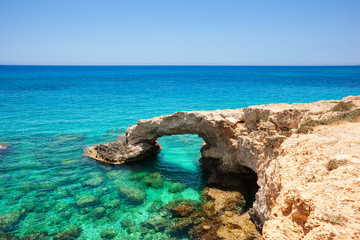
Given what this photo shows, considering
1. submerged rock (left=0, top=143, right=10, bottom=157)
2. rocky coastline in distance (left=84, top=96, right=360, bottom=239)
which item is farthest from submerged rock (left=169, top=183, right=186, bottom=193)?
submerged rock (left=0, top=143, right=10, bottom=157)

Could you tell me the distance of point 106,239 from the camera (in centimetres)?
1105

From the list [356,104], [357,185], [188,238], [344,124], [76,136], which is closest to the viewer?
[357,185]

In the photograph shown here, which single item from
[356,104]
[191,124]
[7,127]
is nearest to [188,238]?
[191,124]

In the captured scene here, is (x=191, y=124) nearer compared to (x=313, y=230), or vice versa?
(x=313, y=230)

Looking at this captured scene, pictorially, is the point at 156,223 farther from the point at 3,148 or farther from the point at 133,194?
the point at 3,148

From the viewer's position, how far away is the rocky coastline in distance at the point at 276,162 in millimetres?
5031

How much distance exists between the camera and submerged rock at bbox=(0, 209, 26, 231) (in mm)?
11664

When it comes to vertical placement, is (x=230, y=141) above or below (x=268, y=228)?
below

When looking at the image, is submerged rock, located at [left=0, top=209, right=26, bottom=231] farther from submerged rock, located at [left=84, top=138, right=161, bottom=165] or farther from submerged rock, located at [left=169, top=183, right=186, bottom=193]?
submerged rock, located at [left=169, top=183, right=186, bottom=193]

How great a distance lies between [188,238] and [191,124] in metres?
7.33

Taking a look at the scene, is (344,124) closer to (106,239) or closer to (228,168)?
(228,168)

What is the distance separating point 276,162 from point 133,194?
9202 millimetres

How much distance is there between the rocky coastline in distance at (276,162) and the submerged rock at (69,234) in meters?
4.78

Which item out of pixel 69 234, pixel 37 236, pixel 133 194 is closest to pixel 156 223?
pixel 133 194
